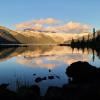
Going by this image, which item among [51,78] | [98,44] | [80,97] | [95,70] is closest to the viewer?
[80,97]

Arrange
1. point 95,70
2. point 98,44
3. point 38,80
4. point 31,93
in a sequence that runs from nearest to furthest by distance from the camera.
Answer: point 31,93 → point 95,70 → point 38,80 → point 98,44

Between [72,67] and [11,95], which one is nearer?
[11,95]


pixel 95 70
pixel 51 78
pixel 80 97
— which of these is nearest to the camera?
pixel 80 97

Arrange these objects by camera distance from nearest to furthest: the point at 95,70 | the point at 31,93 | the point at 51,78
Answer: the point at 31,93 < the point at 95,70 < the point at 51,78

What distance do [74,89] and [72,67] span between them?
19.8 meters

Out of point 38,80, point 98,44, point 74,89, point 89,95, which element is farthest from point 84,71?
point 98,44

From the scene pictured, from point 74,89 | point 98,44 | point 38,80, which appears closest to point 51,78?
point 38,80

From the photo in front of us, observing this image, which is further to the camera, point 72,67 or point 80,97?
point 72,67

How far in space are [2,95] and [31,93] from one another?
2199 mm

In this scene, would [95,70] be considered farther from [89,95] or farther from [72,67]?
[89,95]

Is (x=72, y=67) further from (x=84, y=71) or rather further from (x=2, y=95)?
(x=2, y=95)

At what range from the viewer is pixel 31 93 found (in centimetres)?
2217

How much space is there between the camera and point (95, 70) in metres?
37.2

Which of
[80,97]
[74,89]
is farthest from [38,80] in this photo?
[80,97]
